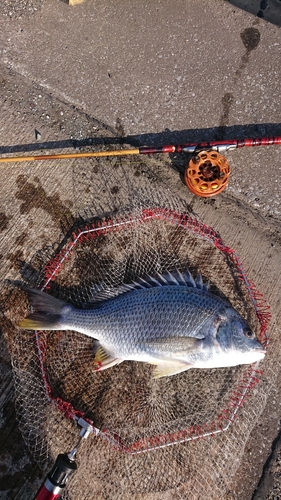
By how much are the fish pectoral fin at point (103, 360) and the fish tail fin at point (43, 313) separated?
418mm

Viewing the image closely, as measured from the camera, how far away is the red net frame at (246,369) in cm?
344

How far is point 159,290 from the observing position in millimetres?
3410

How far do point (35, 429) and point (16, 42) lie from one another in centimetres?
408

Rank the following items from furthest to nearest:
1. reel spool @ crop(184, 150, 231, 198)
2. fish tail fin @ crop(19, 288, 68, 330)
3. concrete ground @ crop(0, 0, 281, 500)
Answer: concrete ground @ crop(0, 0, 281, 500) → reel spool @ crop(184, 150, 231, 198) → fish tail fin @ crop(19, 288, 68, 330)

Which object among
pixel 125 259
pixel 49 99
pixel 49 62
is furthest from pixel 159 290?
pixel 49 62

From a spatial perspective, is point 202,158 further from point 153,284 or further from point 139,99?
point 153,284

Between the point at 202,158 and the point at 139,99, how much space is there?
3.53 feet

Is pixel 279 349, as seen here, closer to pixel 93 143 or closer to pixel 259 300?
pixel 259 300

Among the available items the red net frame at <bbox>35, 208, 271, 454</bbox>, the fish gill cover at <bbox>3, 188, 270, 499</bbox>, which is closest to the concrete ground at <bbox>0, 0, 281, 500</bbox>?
the red net frame at <bbox>35, 208, 271, 454</bbox>

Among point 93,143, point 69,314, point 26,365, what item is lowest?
point 26,365

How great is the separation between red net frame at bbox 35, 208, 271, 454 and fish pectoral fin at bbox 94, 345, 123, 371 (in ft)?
1.50

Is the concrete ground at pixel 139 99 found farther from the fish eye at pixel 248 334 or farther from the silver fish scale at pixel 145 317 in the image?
the silver fish scale at pixel 145 317

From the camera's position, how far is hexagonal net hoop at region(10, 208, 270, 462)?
11.5 feet

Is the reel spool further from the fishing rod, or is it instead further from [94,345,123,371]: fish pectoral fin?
[94,345,123,371]: fish pectoral fin
